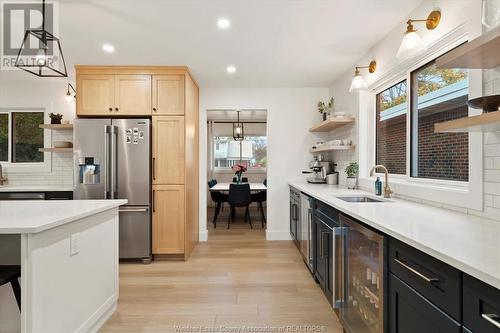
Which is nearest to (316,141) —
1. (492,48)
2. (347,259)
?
(347,259)

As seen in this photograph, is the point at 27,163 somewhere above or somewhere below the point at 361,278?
above

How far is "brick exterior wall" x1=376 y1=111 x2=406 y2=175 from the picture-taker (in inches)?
105

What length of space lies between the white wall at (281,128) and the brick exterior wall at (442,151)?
7.34ft

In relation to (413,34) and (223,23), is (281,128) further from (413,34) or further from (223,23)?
(413,34)

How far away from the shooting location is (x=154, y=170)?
355 centimetres

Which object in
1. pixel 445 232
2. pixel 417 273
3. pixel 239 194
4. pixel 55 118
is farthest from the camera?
pixel 239 194

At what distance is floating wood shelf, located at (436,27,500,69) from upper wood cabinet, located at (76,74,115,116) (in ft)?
11.7

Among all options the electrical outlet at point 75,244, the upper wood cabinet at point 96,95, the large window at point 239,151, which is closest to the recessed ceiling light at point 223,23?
the upper wood cabinet at point 96,95

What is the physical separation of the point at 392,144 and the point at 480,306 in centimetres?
228

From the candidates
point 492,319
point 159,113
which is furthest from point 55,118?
point 492,319

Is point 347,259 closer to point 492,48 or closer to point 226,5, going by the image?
point 492,48

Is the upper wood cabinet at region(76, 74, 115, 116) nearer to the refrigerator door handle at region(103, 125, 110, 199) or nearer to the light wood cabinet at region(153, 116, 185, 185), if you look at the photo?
the refrigerator door handle at region(103, 125, 110, 199)

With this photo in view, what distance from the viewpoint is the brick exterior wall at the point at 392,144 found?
8.79 ft

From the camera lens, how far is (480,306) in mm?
837
